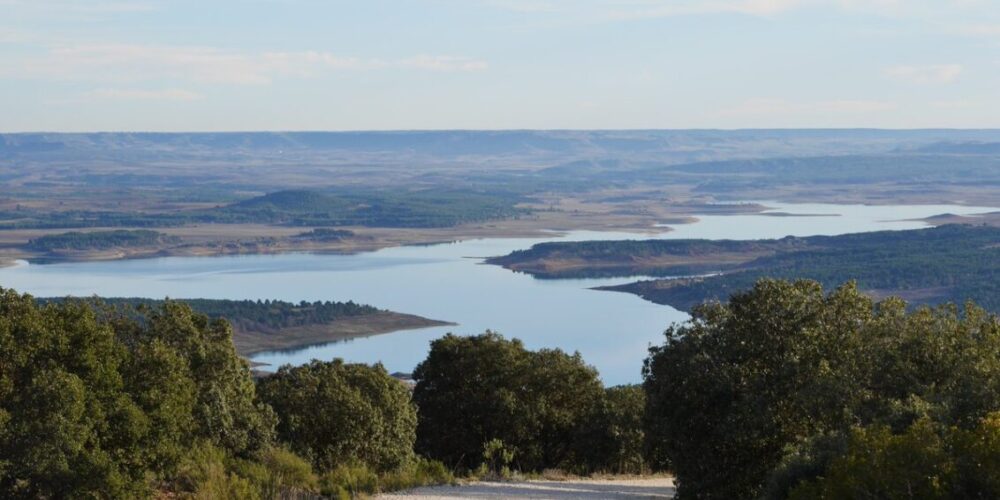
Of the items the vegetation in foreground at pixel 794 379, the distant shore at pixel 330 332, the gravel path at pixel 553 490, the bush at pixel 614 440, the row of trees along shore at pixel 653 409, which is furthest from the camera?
the distant shore at pixel 330 332

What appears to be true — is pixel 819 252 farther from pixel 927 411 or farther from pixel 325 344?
pixel 927 411

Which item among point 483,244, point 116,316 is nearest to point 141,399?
point 116,316

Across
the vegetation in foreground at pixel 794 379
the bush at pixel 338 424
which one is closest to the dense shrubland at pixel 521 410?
the bush at pixel 338 424

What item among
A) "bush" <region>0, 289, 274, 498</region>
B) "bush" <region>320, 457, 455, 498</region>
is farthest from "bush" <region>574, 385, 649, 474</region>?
"bush" <region>0, 289, 274, 498</region>

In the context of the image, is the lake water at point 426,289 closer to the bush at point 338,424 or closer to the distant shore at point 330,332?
the distant shore at point 330,332

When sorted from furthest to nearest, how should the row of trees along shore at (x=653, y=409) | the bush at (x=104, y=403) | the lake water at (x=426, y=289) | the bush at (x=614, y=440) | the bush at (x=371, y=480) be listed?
the lake water at (x=426, y=289)
the bush at (x=614, y=440)
the bush at (x=371, y=480)
the bush at (x=104, y=403)
the row of trees along shore at (x=653, y=409)

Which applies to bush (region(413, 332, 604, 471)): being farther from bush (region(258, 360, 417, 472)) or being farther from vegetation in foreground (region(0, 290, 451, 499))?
vegetation in foreground (region(0, 290, 451, 499))

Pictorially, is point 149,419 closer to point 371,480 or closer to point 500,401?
point 371,480

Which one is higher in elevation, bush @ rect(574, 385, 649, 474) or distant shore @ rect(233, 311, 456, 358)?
bush @ rect(574, 385, 649, 474)
